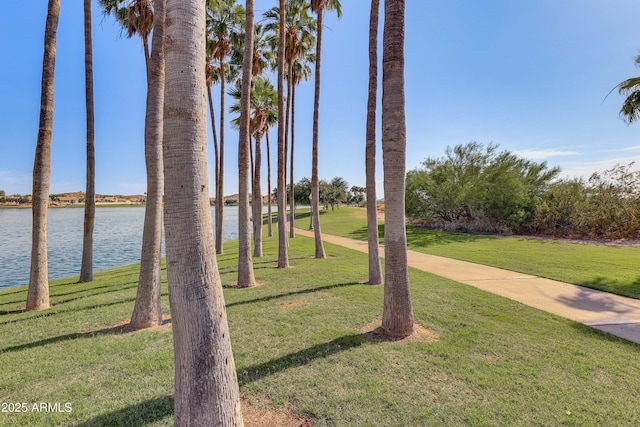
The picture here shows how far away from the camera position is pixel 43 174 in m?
6.52

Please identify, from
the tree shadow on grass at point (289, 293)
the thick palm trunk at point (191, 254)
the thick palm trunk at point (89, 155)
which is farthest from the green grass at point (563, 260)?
the thick palm trunk at point (89, 155)

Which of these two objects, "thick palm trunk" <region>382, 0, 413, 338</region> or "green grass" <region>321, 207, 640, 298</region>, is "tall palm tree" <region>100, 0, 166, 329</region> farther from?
"green grass" <region>321, 207, 640, 298</region>

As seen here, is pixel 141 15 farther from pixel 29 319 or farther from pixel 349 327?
pixel 349 327

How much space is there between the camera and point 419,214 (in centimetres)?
2617

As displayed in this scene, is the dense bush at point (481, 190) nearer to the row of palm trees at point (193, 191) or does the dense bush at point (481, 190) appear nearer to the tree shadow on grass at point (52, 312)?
the row of palm trees at point (193, 191)

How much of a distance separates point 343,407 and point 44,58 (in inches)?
357

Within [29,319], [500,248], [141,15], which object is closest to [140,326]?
[29,319]

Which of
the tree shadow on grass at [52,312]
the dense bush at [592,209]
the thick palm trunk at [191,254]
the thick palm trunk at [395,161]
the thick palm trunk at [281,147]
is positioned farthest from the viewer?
the dense bush at [592,209]

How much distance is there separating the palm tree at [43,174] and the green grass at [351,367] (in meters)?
0.58

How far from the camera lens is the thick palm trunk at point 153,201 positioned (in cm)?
527

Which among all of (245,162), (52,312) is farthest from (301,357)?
(245,162)

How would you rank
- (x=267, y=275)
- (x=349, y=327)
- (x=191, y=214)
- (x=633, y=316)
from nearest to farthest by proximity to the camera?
(x=191, y=214), (x=349, y=327), (x=633, y=316), (x=267, y=275)

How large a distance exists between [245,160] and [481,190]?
745 inches

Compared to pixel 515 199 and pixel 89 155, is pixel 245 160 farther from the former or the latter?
pixel 515 199
